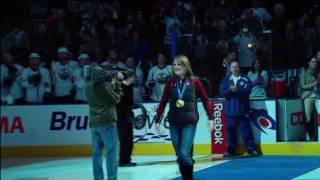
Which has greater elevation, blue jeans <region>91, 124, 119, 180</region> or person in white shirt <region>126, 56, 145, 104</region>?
person in white shirt <region>126, 56, 145, 104</region>

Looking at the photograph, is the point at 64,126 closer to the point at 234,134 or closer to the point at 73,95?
the point at 73,95

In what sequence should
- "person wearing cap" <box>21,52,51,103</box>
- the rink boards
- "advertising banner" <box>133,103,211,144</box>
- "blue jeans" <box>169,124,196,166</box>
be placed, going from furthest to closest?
1. "person wearing cap" <box>21,52,51,103</box>
2. "advertising banner" <box>133,103,211,144</box>
3. the rink boards
4. "blue jeans" <box>169,124,196,166</box>

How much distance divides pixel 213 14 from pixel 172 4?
5.81 ft

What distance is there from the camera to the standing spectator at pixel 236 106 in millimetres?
12883

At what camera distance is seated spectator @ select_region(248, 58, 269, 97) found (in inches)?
526

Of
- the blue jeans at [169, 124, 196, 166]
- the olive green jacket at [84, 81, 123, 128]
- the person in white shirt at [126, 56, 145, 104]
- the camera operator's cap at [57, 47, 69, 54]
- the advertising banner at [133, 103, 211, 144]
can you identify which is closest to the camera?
the blue jeans at [169, 124, 196, 166]

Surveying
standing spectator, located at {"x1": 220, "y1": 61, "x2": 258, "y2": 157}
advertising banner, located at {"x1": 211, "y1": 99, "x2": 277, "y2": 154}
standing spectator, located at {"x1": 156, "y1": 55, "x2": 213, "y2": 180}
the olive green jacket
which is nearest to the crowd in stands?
advertising banner, located at {"x1": 211, "y1": 99, "x2": 277, "y2": 154}

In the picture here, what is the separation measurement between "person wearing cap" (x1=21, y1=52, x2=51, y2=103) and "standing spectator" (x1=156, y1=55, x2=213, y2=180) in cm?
607

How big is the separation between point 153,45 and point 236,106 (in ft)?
11.0

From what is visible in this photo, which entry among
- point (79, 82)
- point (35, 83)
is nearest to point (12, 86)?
point (35, 83)

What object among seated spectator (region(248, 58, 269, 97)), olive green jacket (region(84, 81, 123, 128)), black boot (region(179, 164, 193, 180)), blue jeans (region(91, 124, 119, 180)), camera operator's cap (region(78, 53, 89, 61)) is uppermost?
camera operator's cap (region(78, 53, 89, 61))

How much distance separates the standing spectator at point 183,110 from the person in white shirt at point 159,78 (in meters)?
5.11

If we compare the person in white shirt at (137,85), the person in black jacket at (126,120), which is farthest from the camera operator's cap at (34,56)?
the person in black jacket at (126,120)

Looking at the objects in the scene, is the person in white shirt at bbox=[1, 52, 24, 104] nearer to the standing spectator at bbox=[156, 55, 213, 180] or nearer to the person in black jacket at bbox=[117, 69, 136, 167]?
the person in black jacket at bbox=[117, 69, 136, 167]
